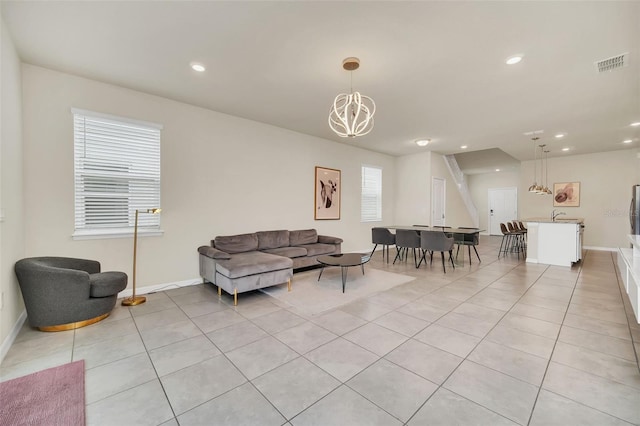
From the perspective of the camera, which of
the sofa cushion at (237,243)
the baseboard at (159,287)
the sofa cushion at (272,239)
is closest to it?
the baseboard at (159,287)

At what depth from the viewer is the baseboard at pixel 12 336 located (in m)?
2.20

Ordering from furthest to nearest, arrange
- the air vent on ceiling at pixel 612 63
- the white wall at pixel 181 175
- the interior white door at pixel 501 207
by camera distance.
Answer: the interior white door at pixel 501 207, the white wall at pixel 181 175, the air vent on ceiling at pixel 612 63

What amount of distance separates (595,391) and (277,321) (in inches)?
102

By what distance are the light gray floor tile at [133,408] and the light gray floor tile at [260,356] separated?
54cm

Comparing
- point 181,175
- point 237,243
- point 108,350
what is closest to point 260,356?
point 108,350

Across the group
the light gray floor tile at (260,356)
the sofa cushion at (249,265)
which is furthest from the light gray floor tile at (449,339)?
the sofa cushion at (249,265)

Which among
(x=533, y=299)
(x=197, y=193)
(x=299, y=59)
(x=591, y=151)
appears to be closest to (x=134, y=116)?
(x=197, y=193)

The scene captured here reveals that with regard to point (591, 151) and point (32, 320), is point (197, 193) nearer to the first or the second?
point (32, 320)

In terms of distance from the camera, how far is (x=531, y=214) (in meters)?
9.24

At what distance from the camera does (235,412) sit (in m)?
1.62

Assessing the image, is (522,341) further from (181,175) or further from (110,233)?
(110,233)

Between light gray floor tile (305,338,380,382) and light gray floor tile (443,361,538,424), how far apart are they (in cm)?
61

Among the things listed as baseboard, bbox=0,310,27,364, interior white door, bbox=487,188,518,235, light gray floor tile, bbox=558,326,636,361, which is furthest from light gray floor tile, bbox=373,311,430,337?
interior white door, bbox=487,188,518,235

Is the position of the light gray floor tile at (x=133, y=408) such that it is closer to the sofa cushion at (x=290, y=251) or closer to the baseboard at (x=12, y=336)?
the baseboard at (x=12, y=336)
